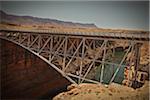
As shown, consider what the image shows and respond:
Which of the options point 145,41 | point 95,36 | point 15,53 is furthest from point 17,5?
point 145,41

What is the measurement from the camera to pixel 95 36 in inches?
101

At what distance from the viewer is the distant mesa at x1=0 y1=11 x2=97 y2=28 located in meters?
2.62

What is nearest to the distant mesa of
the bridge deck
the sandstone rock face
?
the bridge deck

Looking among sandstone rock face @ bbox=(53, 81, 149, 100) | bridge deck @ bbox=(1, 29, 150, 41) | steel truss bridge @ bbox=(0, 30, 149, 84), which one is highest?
bridge deck @ bbox=(1, 29, 150, 41)

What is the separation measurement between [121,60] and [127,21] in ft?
1.24

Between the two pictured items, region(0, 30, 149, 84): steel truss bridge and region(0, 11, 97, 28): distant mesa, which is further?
region(0, 11, 97, 28): distant mesa

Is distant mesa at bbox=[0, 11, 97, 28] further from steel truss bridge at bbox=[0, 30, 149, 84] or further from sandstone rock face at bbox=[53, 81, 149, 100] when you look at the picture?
sandstone rock face at bbox=[53, 81, 149, 100]

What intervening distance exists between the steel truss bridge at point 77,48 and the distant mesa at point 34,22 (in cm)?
7

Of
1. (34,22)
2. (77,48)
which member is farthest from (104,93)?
(34,22)

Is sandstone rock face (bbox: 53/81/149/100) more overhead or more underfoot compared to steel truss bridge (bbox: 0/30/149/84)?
more underfoot

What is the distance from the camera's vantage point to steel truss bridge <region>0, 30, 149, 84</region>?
97.1 inches

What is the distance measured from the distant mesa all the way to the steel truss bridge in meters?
Result: 0.07

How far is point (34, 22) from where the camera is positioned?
2.71 meters

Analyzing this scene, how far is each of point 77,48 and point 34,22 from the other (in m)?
0.51
